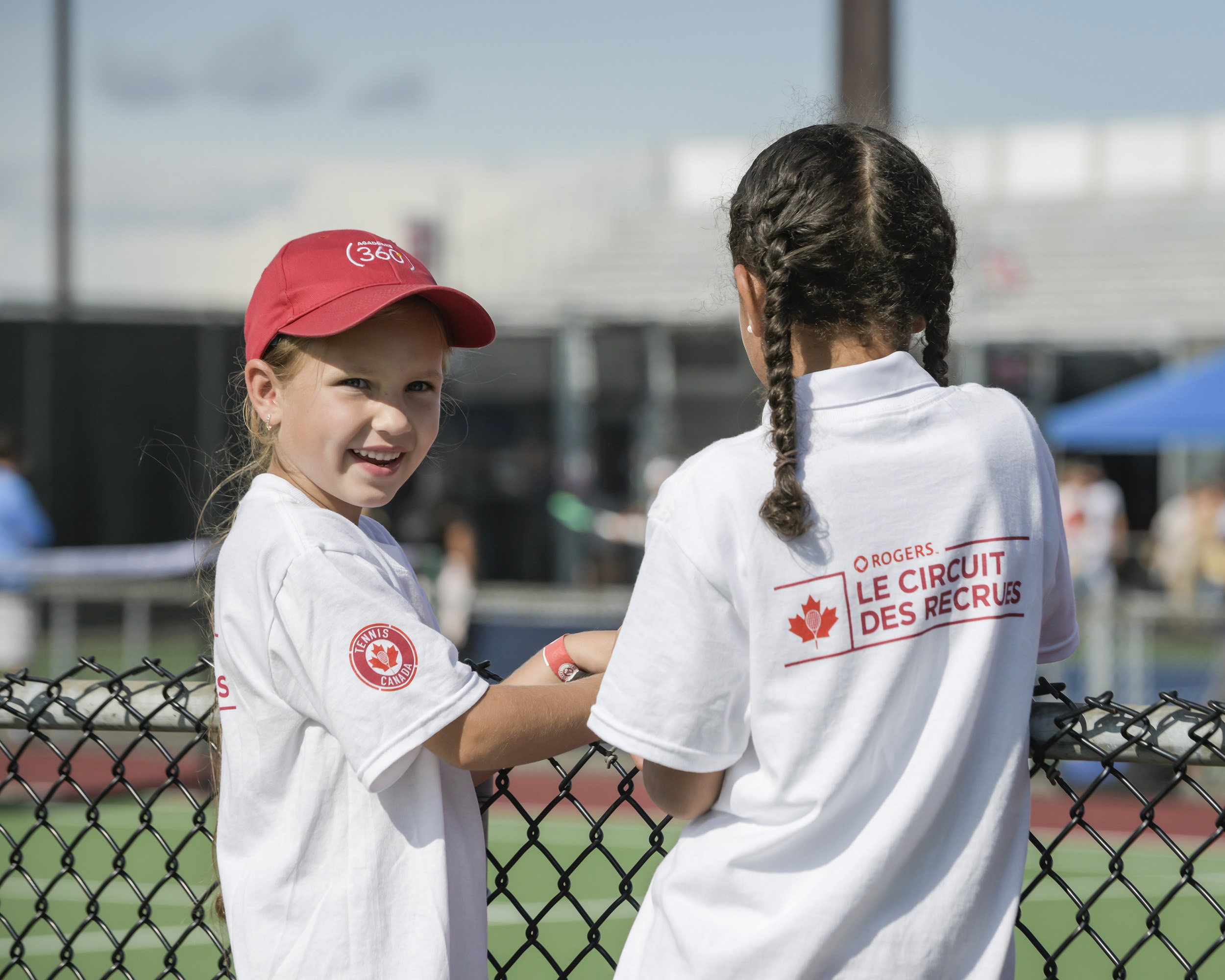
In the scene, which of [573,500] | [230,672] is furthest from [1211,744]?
[573,500]

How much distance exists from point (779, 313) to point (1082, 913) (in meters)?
0.99

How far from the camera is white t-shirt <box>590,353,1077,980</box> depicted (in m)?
1.46

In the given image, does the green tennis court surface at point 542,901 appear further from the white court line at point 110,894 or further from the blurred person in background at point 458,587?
the blurred person in background at point 458,587

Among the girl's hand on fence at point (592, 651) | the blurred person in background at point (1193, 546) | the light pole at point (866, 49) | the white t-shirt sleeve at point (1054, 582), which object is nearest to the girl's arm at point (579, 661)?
the girl's hand on fence at point (592, 651)

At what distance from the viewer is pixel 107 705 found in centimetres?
231

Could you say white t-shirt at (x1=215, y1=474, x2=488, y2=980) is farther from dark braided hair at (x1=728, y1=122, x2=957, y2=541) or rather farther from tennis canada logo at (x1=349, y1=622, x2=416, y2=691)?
dark braided hair at (x1=728, y1=122, x2=957, y2=541)

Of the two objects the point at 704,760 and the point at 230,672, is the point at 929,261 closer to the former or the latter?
the point at 704,760

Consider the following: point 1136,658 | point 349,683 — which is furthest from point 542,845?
point 1136,658

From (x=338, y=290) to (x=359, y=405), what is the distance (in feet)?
0.48

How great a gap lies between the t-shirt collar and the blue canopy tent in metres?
9.58

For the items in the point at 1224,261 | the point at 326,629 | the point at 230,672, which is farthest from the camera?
the point at 1224,261

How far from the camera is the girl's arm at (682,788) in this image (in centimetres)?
152

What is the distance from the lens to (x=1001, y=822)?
1.53 m

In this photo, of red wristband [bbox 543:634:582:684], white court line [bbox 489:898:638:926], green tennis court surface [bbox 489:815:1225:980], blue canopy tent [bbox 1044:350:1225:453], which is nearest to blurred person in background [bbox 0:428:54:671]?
green tennis court surface [bbox 489:815:1225:980]
